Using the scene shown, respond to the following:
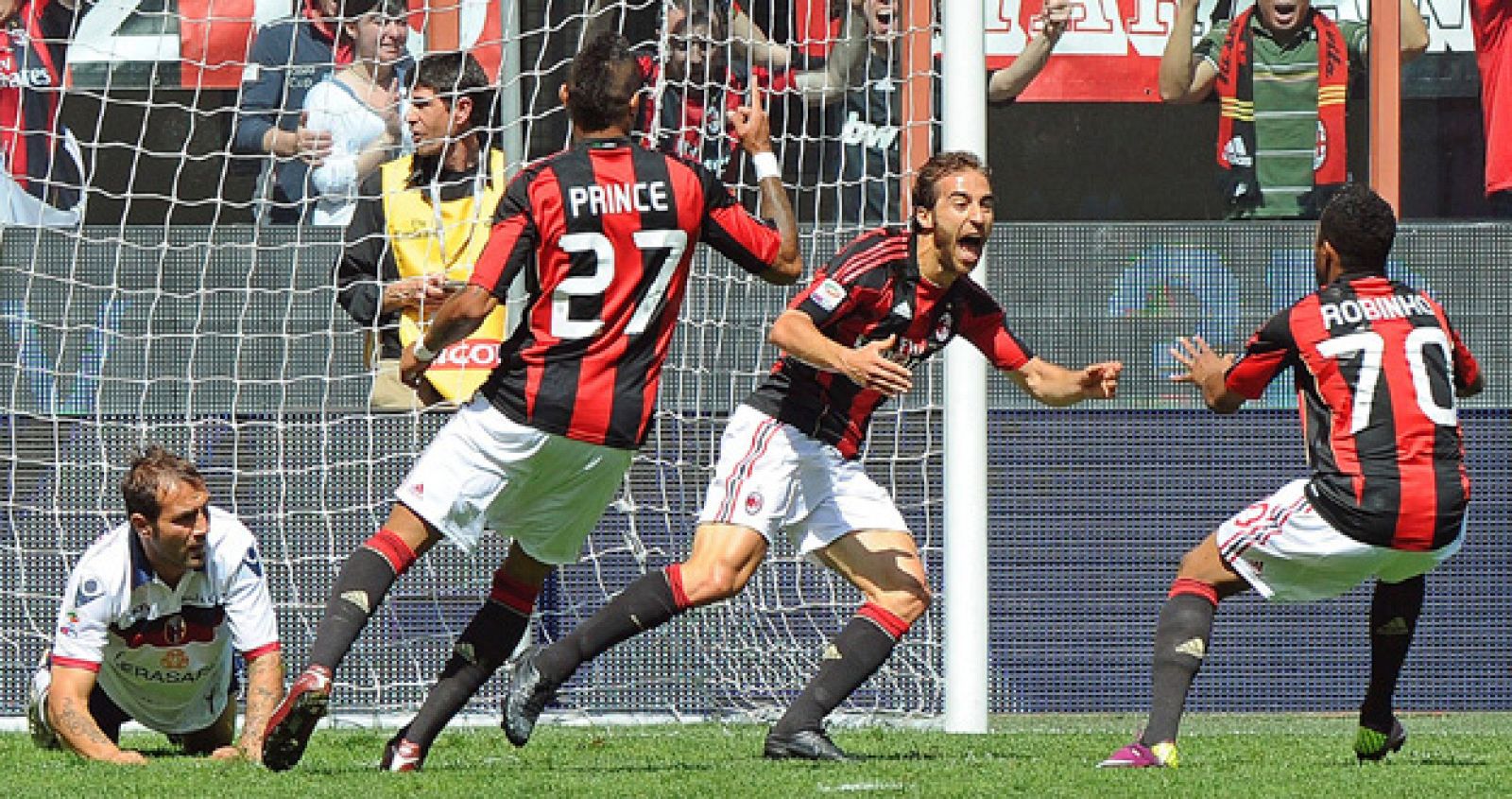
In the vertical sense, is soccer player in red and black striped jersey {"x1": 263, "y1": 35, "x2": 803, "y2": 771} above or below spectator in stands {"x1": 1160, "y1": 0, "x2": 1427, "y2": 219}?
below

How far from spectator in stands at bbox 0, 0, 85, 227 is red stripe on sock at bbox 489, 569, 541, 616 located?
12.1 feet

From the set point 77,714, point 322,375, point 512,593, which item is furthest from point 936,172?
point 322,375

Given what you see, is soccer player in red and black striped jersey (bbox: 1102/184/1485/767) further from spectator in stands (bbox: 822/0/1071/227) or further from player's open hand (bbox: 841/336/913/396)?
spectator in stands (bbox: 822/0/1071/227)

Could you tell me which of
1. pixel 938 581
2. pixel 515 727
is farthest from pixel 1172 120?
pixel 515 727

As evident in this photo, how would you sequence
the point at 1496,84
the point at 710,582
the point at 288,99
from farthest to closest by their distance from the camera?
the point at 1496,84 < the point at 288,99 < the point at 710,582

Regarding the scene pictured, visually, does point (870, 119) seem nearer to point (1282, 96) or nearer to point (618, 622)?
point (1282, 96)

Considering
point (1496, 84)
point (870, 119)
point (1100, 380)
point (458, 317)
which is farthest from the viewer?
point (1496, 84)

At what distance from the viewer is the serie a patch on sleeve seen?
22.4 ft

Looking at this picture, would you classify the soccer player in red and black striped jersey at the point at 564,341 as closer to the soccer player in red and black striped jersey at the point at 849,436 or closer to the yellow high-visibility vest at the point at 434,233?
the soccer player in red and black striped jersey at the point at 849,436

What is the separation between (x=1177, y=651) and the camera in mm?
6590

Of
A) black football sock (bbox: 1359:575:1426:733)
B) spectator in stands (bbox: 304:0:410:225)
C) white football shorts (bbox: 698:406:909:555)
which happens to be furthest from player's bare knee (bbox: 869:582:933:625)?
spectator in stands (bbox: 304:0:410:225)

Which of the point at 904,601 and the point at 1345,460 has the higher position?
the point at 1345,460

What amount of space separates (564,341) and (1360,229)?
2231 mm

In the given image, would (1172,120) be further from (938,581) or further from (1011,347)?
(1011,347)
